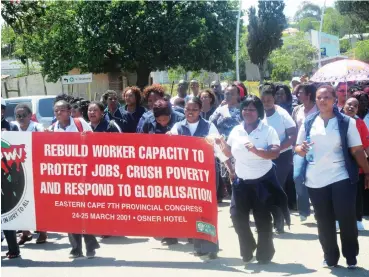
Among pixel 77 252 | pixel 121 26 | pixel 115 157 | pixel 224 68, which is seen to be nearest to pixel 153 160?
pixel 115 157

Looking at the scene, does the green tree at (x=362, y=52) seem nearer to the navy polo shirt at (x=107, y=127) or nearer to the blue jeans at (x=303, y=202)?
the blue jeans at (x=303, y=202)

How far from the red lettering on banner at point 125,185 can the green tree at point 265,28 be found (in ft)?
161

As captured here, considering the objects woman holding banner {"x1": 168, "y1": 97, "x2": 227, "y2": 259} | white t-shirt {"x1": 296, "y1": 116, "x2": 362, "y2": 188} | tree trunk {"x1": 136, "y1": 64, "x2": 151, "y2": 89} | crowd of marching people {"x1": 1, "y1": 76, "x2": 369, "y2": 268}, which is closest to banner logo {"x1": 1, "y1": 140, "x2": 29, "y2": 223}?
crowd of marching people {"x1": 1, "y1": 76, "x2": 369, "y2": 268}

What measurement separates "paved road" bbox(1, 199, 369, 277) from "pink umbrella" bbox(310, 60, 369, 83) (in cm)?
387

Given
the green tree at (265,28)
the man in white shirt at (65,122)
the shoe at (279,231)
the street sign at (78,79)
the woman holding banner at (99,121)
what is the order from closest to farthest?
the man in white shirt at (65,122) < the shoe at (279,231) < the woman holding banner at (99,121) < the street sign at (78,79) < the green tree at (265,28)

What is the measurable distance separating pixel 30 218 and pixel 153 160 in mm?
1579

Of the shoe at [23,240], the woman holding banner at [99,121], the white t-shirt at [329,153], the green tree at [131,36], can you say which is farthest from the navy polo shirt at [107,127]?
the green tree at [131,36]

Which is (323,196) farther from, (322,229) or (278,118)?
(278,118)

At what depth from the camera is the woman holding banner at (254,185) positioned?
6781 mm

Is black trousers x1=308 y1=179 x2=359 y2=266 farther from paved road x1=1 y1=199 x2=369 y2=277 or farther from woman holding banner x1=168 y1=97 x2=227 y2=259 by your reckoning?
woman holding banner x1=168 y1=97 x2=227 y2=259

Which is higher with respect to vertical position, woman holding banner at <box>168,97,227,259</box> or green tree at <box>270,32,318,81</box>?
green tree at <box>270,32,318,81</box>

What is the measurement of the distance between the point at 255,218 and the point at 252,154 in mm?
650

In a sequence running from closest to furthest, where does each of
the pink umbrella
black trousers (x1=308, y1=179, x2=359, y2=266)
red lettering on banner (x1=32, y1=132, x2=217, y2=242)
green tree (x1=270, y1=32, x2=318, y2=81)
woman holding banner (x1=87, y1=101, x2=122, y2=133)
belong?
1. black trousers (x1=308, y1=179, x2=359, y2=266)
2. red lettering on banner (x1=32, y1=132, x2=217, y2=242)
3. woman holding banner (x1=87, y1=101, x2=122, y2=133)
4. the pink umbrella
5. green tree (x1=270, y1=32, x2=318, y2=81)

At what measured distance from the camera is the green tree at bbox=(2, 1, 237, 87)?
42594 millimetres
